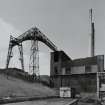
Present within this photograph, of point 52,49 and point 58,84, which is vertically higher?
point 52,49

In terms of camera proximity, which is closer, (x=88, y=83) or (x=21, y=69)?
(x=88, y=83)

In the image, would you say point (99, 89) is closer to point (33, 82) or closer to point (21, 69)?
point (33, 82)

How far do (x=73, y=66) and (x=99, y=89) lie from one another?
12.5 metres

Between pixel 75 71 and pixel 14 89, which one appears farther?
pixel 75 71

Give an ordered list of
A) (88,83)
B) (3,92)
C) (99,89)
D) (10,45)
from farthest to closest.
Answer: (10,45) → (88,83) → (99,89) → (3,92)

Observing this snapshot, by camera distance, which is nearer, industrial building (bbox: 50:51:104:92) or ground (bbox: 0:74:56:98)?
ground (bbox: 0:74:56:98)

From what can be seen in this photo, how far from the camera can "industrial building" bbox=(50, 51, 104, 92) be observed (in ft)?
145

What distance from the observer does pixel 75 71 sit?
48469 millimetres

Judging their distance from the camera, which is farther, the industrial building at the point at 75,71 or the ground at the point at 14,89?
the industrial building at the point at 75,71

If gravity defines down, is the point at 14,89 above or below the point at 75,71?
below

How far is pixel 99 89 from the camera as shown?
37375 mm

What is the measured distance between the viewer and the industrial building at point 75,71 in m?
44.2

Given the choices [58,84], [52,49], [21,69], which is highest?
[52,49]

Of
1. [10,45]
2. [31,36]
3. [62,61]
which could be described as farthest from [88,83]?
[10,45]
